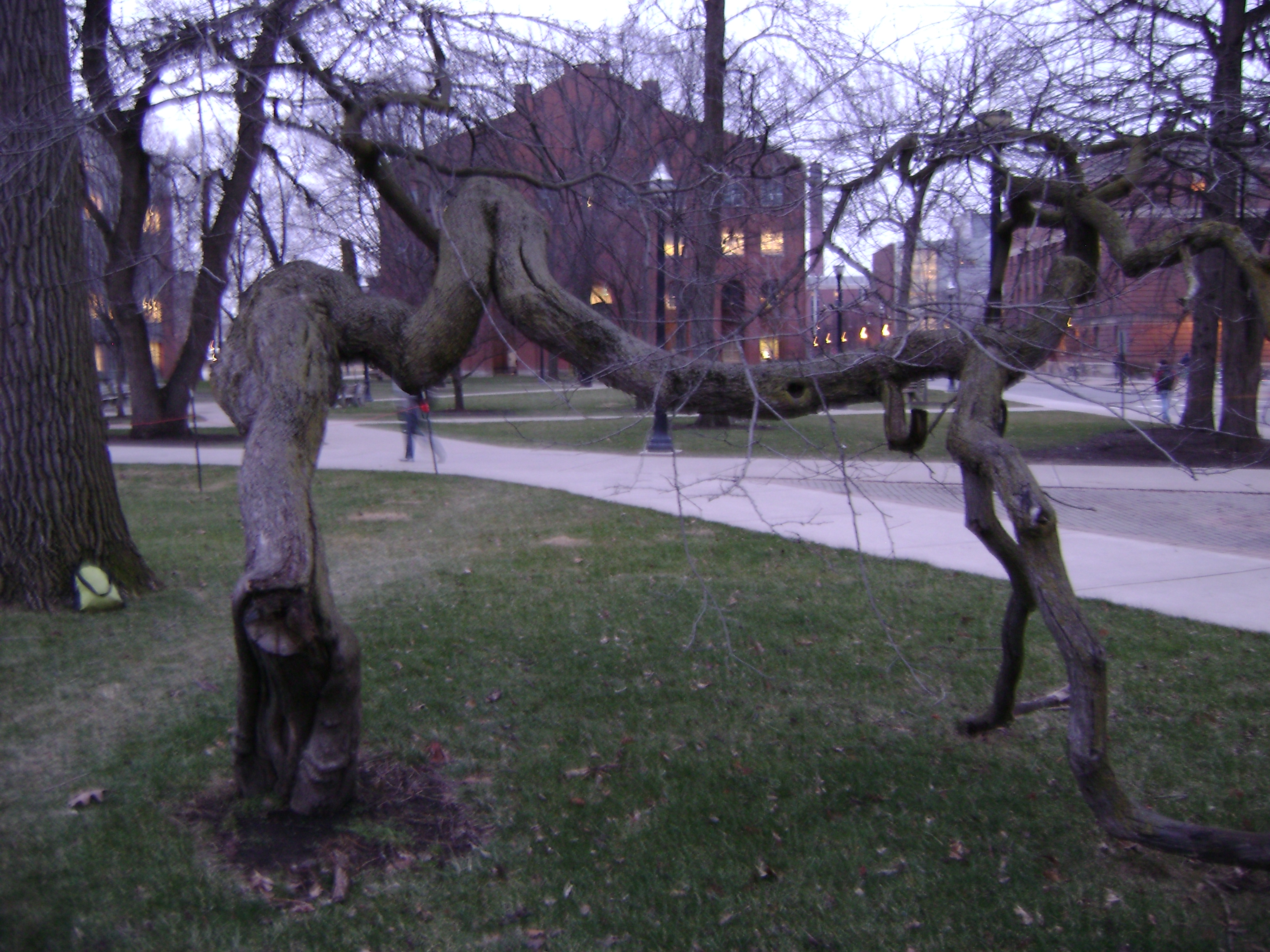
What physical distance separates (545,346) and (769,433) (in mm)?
13344

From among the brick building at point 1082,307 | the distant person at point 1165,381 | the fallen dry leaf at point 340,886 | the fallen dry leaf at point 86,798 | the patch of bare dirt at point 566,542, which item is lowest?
the fallen dry leaf at point 340,886

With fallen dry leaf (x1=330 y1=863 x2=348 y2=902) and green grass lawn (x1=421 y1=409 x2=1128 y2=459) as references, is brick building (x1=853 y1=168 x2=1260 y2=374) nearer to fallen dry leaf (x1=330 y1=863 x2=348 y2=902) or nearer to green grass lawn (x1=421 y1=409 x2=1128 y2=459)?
fallen dry leaf (x1=330 y1=863 x2=348 y2=902)

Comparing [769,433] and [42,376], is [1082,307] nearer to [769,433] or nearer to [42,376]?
[42,376]

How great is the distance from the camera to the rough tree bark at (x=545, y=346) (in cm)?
327

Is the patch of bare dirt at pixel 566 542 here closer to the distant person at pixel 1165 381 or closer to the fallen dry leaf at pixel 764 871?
the fallen dry leaf at pixel 764 871

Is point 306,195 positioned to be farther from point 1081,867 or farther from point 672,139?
point 1081,867

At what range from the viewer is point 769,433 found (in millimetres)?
17703

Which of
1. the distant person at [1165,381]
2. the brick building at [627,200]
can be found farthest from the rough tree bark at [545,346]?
the brick building at [627,200]

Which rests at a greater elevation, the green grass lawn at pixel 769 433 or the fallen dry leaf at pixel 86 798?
the green grass lawn at pixel 769 433

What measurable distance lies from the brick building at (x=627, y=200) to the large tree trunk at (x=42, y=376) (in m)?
2.29

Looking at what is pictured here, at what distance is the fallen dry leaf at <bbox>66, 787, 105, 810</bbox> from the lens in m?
4.45

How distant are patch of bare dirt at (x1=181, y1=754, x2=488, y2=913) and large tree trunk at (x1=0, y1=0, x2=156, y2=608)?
11.8 feet

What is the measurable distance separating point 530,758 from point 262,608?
185 centimetres

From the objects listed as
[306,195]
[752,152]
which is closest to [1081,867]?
[752,152]
